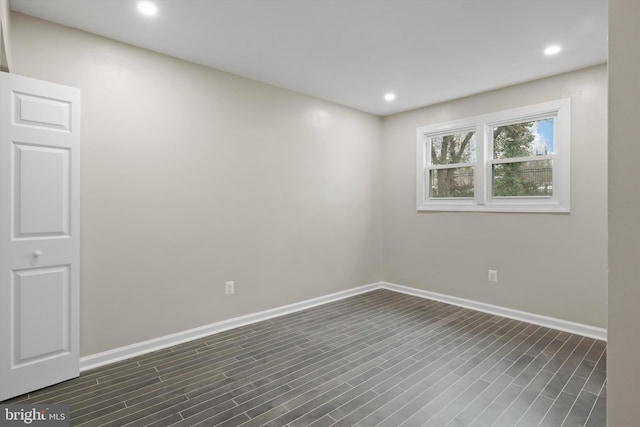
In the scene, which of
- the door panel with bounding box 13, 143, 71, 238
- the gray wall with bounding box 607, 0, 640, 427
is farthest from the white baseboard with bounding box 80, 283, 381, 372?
the gray wall with bounding box 607, 0, 640, 427

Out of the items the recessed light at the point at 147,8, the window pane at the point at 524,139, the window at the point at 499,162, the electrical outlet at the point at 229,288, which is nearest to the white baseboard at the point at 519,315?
the window at the point at 499,162

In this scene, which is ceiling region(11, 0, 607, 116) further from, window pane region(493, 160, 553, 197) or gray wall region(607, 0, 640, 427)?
gray wall region(607, 0, 640, 427)

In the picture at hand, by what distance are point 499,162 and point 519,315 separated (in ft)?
5.74

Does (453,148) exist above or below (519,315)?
above

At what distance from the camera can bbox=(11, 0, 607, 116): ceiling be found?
2307 mm

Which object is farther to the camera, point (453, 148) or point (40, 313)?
point (453, 148)

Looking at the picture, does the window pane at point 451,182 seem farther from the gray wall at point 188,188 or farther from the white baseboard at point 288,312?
the white baseboard at point 288,312

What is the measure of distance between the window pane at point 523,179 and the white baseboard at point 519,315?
1.31 metres

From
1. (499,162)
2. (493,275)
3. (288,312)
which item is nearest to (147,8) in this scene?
(288,312)

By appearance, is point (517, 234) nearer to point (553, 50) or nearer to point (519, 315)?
point (519, 315)

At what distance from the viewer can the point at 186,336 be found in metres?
3.14

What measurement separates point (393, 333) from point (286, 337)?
1063mm

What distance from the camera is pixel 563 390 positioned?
2.32 metres

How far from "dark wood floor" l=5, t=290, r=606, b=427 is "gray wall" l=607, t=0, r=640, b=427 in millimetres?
1520
